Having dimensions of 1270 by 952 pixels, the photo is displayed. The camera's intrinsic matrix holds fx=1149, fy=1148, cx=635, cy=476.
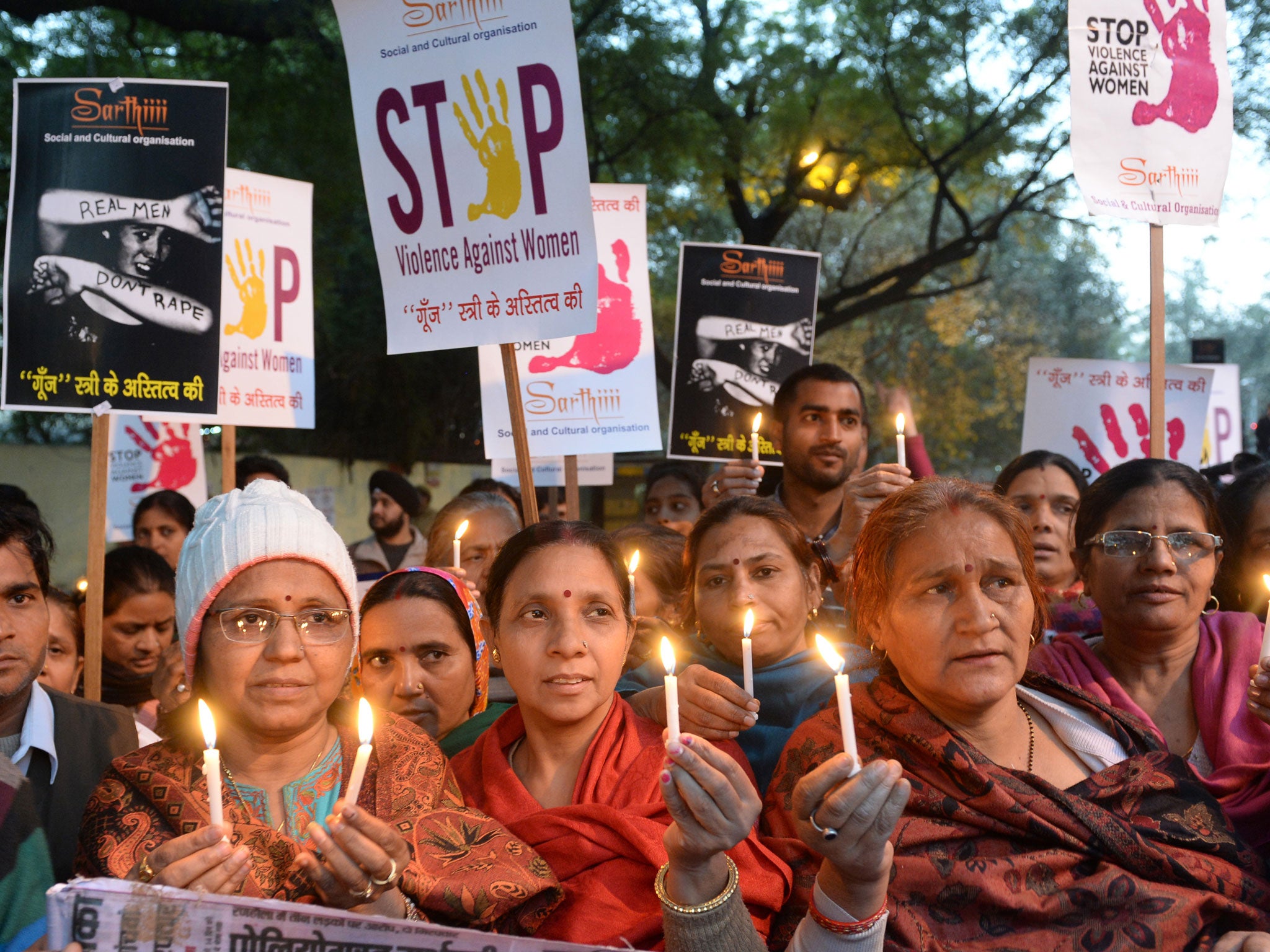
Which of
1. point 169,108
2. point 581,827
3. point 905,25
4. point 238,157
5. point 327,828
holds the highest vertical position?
point 905,25

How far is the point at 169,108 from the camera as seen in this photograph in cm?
466

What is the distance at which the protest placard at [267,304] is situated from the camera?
621 cm

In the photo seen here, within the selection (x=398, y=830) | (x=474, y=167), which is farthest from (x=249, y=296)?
(x=398, y=830)

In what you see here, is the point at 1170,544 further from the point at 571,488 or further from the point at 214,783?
the point at 571,488

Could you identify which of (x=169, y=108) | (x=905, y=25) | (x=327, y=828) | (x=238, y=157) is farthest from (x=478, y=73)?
(x=905, y=25)

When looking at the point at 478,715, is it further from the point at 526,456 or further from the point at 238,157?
the point at 238,157

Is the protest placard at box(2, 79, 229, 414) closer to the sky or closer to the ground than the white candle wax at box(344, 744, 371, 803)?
closer to the sky

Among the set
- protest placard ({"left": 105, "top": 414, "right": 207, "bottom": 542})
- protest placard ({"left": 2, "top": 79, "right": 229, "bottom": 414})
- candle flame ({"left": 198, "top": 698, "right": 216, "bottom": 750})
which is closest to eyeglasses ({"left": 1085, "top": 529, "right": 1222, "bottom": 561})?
candle flame ({"left": 198, "top": 698, "right": 216, "bottom": 750})

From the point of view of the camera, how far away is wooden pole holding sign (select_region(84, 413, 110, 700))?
13.0 ft

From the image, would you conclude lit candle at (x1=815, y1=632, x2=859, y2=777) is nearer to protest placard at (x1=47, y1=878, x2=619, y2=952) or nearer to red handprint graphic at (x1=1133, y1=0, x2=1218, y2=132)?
protest placard at (x1=47, y1=878, x2=619, y2=952)

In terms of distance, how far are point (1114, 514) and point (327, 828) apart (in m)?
2.37

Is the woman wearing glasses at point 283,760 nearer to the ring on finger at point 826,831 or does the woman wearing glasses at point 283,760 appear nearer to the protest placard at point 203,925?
the protest placard at point 203,925

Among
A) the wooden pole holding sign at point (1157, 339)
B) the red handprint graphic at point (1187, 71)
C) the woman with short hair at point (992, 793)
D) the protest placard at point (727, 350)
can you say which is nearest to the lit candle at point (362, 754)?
the woman with short hair at point (992, 793)

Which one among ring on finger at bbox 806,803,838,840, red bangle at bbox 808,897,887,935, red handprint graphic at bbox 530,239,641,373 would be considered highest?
red handprint graphic at bbox 530,239,641,373
